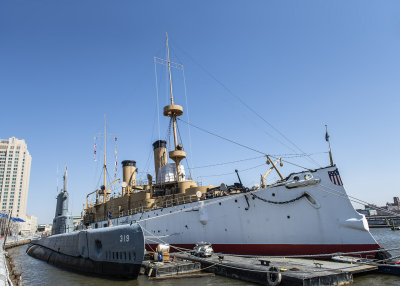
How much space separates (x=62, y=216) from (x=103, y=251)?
1354 centimetres

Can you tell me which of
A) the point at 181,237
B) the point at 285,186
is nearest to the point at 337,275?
the point at 285,186

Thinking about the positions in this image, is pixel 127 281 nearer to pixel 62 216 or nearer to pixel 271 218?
pixel 271 218

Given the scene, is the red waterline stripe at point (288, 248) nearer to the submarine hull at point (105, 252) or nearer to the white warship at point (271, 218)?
Result: the white warship at point (271, 218)

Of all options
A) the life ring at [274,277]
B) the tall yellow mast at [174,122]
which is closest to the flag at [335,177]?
the life ring at [274,277]

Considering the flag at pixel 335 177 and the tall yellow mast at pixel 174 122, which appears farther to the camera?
the tall yellow mast at pixel 174 122

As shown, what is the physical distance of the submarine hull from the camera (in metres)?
13.1

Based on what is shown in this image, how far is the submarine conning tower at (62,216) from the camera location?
25750 mm

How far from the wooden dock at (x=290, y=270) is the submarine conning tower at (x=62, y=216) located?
16.6 m

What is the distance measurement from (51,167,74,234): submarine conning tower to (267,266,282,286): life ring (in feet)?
70.1

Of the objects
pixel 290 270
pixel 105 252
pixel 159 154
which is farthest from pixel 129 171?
pixel 290 270

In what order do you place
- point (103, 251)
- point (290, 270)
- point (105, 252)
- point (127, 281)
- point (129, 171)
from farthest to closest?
point (129, 171), point (103, 251), point (105, 252), point (127, 281), point (290, 270)

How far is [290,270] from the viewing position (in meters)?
11.5

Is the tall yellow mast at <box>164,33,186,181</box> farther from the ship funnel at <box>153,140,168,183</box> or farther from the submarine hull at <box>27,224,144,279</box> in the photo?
the submarine hull at <box>27,224,144,279</box>

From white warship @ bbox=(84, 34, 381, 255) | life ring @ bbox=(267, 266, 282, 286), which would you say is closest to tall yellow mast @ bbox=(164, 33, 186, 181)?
white warship @ bbox=(84, 34, 381, 255)
